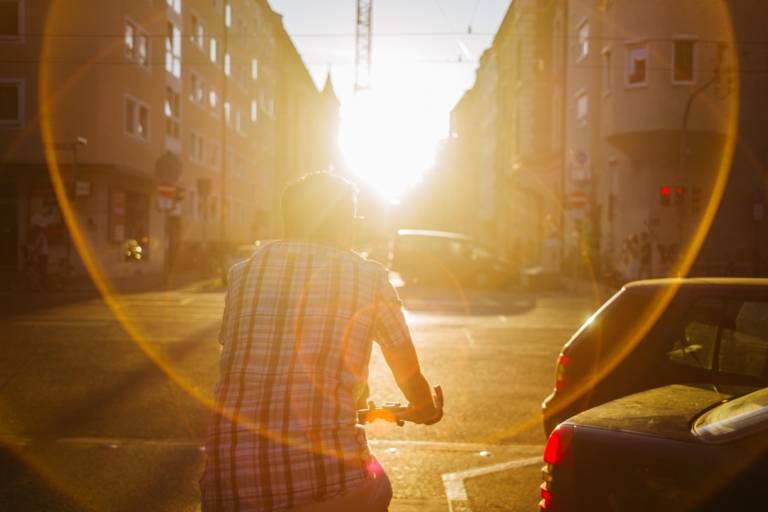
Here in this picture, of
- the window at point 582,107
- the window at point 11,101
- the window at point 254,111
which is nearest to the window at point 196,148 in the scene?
the window at point 11,101

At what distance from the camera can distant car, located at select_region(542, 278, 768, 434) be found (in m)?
4.59

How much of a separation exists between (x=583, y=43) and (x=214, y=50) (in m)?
21.3

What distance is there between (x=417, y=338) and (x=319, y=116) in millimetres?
93942

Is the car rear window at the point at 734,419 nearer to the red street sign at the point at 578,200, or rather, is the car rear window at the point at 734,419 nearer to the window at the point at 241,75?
the red street sign at the point at 578,200

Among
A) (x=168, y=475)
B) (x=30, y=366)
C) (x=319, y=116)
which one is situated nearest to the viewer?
(x=168, y=475)

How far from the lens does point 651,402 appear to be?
3.59m

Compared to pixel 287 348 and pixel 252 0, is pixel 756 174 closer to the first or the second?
pixel 287 348

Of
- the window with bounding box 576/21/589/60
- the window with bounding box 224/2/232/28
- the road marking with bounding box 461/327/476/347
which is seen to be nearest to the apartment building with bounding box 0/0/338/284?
the window with bounding box 224/2/232/28

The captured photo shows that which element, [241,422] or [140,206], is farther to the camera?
[140,206]

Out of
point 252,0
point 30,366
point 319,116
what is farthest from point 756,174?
point 319,116

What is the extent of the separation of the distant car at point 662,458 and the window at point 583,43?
32373mm

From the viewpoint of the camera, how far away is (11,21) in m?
30.0

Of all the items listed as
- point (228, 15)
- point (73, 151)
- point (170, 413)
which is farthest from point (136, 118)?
point (170, 413)

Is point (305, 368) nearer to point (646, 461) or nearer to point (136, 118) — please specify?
point (646, 461)
